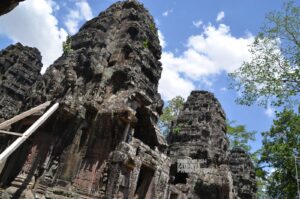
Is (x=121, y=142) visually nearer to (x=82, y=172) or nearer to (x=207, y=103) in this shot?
(x=82, y=172)

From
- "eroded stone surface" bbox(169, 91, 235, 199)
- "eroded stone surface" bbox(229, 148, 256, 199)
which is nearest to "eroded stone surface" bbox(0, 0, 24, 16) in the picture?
"eroded stone surface" bbox(169, 91, 235, 199)

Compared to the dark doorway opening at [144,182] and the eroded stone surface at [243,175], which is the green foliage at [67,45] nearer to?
the dark doorway opening at [144,182]

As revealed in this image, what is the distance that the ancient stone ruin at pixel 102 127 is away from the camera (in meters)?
10.5

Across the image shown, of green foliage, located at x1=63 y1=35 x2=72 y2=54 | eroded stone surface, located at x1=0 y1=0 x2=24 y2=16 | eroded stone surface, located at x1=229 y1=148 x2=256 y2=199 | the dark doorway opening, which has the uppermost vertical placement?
green foliage, located at x1=63 y1=35 x2=72 y2=54

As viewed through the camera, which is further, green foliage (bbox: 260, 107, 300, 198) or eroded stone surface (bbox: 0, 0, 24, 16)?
green foliage (bbox: 260, 107, 300, 198)

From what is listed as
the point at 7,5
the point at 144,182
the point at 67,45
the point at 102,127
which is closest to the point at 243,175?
the point at 144,182

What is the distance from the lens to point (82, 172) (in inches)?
431

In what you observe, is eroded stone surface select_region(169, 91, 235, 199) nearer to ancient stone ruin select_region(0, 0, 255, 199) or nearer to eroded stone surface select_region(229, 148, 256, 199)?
ancient stone ruin select_region(0, 0, 255, 199)

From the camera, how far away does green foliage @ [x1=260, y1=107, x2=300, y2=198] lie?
18781mm

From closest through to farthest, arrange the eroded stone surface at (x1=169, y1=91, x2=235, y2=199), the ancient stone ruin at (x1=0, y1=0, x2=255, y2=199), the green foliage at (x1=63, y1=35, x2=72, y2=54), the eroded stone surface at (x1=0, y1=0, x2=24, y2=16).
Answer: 1. the eroded stone surface at (x1=0, y1=0, x2=24, y2=16)
2. the ancient stone ruin at (x1=0, y1=0, x2=255, y2=199)
3. the green foliage at (x1=63, y1=35, x2=72, y2=54)
4. the eroded stone surface at (x1=169, y1=91, x2=235, y2=199)

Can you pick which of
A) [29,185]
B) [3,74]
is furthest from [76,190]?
[3,74]

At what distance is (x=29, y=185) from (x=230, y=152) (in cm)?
2013

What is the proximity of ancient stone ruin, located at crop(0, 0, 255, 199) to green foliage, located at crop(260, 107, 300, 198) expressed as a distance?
4.45 m

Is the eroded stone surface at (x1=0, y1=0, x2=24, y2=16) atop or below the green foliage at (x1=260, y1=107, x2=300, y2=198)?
below
